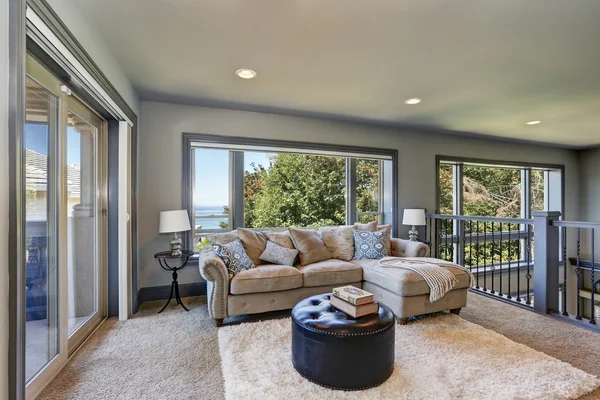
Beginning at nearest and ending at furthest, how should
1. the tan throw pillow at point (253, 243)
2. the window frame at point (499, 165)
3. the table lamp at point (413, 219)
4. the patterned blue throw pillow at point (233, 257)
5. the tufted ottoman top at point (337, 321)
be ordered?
the tufted ottoman top at point (337, 321)
the patterned blue throw pillow at point (233, 257)
the tan throw pillow at point (253, 243)
the table lamp at point (413, 219)
the window frame at point (499, 165)

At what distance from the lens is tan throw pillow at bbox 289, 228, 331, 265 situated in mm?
3348

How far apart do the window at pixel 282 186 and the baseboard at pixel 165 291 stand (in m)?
0.53

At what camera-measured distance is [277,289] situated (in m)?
2.82

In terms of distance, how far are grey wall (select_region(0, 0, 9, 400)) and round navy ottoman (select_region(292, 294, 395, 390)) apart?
1.42 meters

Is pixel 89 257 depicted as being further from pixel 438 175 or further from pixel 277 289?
pixel 438 175

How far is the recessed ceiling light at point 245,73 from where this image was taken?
2670 millimetres

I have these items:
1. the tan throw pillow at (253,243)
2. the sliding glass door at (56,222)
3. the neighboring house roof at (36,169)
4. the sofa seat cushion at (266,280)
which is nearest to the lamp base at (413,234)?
the sofa seat cushion at (266,280)

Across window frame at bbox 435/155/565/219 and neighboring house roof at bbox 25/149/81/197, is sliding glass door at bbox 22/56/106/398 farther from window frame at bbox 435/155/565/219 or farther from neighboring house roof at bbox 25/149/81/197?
window frame at bbox 435/155/565/219

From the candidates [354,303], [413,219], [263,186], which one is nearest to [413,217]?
[413,219]

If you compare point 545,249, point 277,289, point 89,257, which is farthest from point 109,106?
point 545,249

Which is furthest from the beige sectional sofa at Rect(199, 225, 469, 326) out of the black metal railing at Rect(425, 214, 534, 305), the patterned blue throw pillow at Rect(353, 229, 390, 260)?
the black metal railing at Rect(425, 214, 534, 305)

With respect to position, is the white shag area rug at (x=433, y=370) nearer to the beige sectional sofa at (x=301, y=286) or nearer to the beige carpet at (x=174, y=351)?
the beige carpet at (x=174, y=351)

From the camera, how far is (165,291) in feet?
11.5

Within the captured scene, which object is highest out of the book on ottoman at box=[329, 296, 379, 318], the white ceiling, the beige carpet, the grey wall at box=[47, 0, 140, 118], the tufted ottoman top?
the white ceiling
